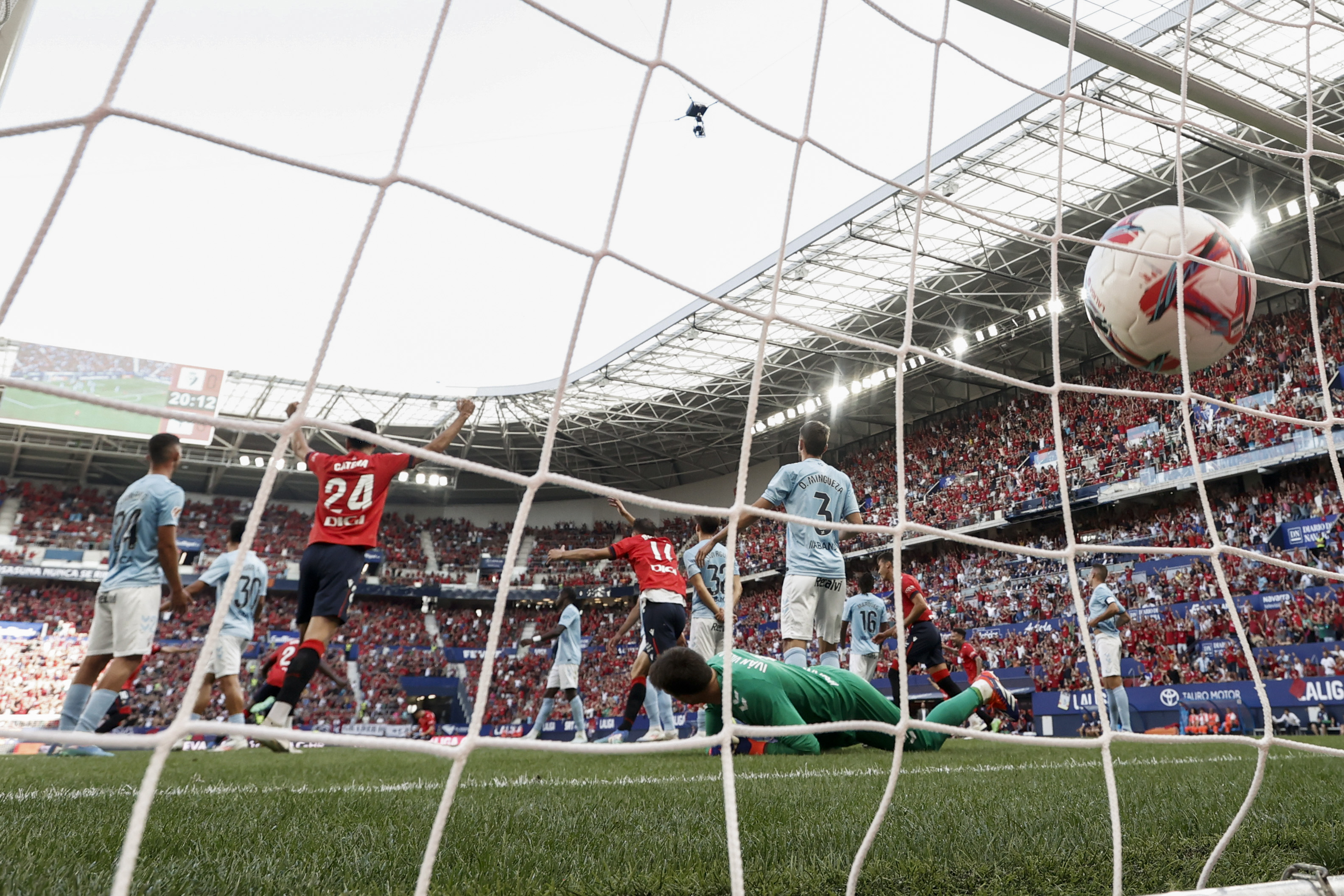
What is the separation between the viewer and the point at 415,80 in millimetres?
1839

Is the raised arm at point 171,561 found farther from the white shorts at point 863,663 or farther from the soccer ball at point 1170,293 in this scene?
the white shorts at point 863,663

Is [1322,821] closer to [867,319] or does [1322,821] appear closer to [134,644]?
[134,644]

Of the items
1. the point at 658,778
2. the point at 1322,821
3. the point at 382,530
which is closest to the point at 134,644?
the point at 658,778

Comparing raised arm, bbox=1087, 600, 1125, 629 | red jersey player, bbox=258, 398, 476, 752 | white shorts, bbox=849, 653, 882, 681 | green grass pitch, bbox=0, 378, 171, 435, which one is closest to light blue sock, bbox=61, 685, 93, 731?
red jersey player, bbox=258, 398, 476, 752

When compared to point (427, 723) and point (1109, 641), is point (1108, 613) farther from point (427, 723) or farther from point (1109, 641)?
point (427, 723)

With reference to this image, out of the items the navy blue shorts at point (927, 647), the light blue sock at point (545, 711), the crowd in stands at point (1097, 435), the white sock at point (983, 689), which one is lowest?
the light blue sock at point (545, 711)

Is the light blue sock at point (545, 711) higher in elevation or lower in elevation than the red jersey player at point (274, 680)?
lower

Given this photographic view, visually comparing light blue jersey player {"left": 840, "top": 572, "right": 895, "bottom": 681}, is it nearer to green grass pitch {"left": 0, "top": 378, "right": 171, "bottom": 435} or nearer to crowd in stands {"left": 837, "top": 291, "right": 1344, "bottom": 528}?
crowd in stands {"left": 837, "top": 291, "right": 1344, "bottom": 528}

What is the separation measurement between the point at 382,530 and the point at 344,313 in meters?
26.7

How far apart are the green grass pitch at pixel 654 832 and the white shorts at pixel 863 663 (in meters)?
3.82

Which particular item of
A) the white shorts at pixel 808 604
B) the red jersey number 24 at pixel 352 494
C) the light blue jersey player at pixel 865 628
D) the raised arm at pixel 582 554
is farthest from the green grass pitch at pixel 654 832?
the light blue jersey player at pixel 865 628

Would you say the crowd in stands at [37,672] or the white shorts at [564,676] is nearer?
the white shorts at [564,676]

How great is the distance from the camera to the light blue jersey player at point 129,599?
3664 mm

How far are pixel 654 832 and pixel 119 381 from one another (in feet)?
71.8
